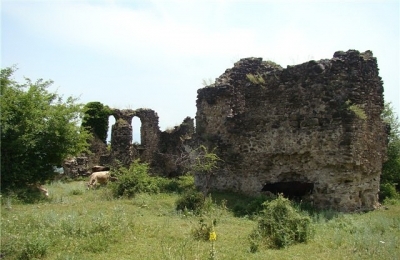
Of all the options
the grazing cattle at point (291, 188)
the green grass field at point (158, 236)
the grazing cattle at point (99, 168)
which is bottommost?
the green grass field at point (158, 236)

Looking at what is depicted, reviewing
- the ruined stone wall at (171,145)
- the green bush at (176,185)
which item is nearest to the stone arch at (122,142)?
the ruined stone wall at (171,145)

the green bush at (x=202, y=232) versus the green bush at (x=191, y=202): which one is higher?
the green bush at (x=191, y=202)

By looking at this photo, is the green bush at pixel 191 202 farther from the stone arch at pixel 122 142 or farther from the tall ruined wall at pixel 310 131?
the stone arch at pixel 122 142

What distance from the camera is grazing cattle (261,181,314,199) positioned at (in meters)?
13.5

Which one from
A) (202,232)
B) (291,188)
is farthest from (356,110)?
(202,232)

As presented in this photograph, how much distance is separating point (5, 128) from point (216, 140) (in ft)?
25.5

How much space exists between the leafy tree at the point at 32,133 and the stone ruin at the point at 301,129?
17.8 ft

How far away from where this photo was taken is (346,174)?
12469 millimetres

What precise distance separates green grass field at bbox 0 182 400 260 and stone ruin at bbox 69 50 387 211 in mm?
1693

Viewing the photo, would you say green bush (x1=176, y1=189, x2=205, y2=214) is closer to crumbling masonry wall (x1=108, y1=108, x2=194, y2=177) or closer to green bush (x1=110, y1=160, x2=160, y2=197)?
green bush (x1=110, y1=160, x2=160, y2=197)

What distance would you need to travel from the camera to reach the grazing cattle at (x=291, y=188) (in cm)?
1352

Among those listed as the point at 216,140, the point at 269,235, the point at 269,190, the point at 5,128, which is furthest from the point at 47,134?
the point at 269,235

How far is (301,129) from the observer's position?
43.9 feet

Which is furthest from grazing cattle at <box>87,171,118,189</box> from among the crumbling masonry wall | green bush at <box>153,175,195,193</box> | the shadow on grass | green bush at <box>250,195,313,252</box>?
green bush at <box>250,195,313,252</box>
